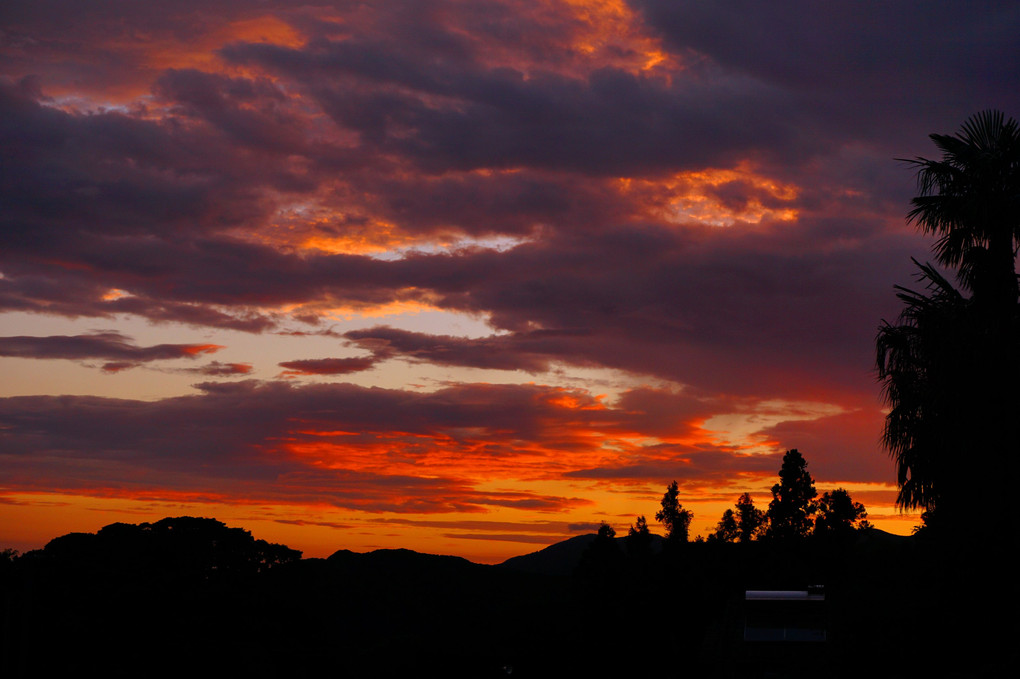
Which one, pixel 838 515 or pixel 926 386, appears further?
pixel 838 515

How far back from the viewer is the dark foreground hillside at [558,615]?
2438cm

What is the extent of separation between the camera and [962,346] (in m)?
26.8

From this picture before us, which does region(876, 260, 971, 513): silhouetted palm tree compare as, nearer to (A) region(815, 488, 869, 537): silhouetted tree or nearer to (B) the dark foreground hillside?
(B) the dark foreground hillside

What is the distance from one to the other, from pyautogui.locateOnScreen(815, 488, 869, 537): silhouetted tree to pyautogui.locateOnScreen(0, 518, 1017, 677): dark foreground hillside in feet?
9.67

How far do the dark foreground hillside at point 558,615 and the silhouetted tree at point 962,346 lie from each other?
7.54ft

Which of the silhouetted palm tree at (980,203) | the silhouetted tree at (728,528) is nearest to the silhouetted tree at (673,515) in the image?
the silhouetted tree at (728,528)

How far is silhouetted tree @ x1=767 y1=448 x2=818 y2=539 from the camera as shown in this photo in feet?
376

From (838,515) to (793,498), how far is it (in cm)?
649

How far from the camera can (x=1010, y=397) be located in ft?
86.8

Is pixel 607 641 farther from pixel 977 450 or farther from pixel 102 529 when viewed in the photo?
pixel 977 450

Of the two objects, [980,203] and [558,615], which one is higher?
Result: [980,203]

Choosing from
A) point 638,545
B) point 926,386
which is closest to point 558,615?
point 638,545

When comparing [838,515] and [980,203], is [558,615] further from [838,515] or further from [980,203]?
[980,203]

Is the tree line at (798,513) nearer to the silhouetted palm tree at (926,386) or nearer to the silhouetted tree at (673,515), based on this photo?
the silhouetted tree at (673,515)
